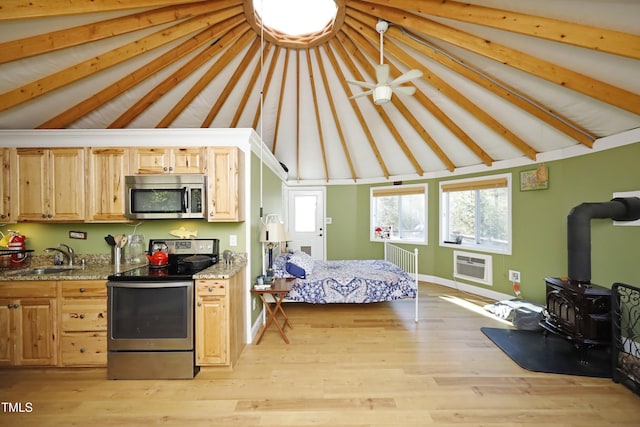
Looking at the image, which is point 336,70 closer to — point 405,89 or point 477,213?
point 405,89

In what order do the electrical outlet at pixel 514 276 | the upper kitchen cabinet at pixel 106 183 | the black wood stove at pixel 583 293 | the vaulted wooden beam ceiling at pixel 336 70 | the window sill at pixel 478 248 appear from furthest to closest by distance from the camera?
the window sill at pixel 478 248 < the electrical outlet at pixel 514 276 < the upper kitchen cabinet at pixel 106 183 < the black wood stove at pixel 583 293 < the vaulted wooden beam ceiling at pixel 336 70

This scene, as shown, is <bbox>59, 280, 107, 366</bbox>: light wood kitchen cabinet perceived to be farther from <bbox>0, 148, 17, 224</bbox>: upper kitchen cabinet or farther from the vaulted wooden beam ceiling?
the vaulted wooden beam ceiling

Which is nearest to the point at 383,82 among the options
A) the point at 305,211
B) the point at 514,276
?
the point at 514,276

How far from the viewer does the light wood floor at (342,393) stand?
2.16 m

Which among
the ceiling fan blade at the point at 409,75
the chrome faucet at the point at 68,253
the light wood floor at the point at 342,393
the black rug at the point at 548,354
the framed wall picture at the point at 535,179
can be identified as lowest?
the light wood floor at the point at 342,393

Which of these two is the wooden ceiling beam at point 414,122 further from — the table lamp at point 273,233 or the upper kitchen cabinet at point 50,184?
the upper kitchen cabinet at point 50,184

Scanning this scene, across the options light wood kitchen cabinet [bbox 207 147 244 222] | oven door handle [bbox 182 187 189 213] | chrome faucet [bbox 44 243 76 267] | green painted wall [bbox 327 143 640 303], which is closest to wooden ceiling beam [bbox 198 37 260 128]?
light wood kitchen cabinet [bbox 207 147 244 222]

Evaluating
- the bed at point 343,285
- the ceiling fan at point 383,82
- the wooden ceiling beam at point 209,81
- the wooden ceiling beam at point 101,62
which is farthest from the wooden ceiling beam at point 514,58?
the bed at point 343,285

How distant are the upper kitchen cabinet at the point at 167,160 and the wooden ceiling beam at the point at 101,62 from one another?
87cm

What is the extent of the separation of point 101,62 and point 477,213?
20.2ft

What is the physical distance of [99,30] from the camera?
96.7 inches

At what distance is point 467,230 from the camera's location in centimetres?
559

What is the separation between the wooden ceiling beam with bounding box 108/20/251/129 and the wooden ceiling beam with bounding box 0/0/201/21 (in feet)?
2.74

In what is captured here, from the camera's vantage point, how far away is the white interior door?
23.2 feet
